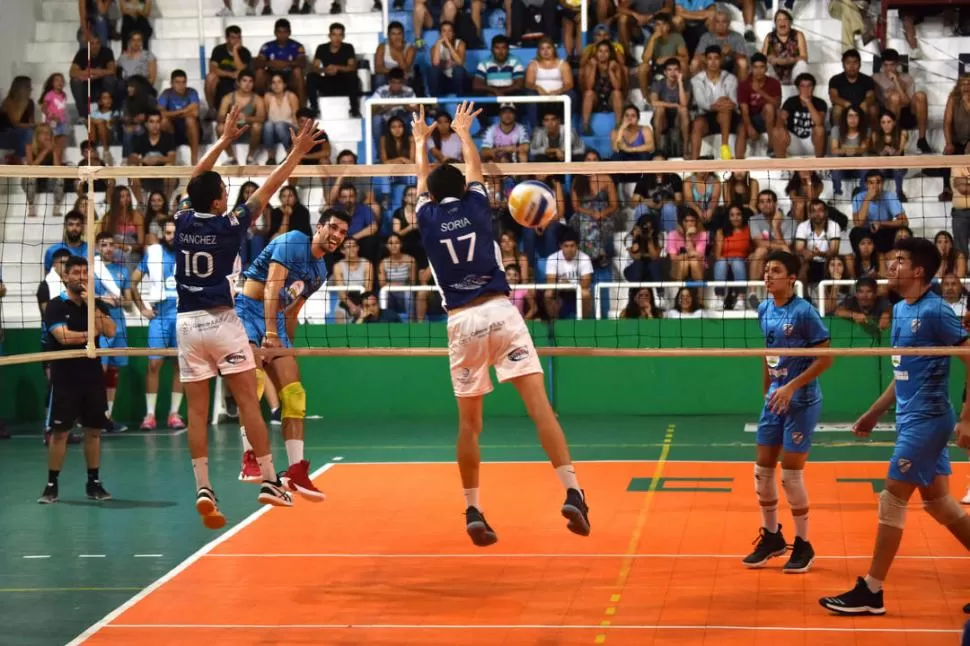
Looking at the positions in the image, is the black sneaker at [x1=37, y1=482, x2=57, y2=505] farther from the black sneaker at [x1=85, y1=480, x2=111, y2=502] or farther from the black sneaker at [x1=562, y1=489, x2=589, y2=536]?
the black sneaker at [x1=562, y1=489, x2=589, y2=536]

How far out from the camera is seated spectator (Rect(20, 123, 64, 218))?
2138 cm

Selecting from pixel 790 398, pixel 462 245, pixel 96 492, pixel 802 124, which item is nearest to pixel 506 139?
pixel 802 124

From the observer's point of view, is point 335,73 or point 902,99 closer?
point 902,99

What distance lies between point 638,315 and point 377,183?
4.56m

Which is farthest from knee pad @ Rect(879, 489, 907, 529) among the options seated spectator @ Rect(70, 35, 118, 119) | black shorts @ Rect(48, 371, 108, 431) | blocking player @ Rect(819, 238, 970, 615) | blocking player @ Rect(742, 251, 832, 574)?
seated spectator @ Rect(70, 35, 118, 119)

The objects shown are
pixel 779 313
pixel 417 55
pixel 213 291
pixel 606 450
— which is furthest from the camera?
pixel 417 55

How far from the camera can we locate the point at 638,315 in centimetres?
1838

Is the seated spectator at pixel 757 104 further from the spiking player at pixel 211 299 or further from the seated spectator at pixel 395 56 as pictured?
the spiking player at pixel 211 299

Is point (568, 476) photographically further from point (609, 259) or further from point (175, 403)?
point (175, 403)

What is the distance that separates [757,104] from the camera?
20.5 meters

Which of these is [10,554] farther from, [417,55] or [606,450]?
[417,55]

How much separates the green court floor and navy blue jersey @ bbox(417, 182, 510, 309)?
335 centimetres

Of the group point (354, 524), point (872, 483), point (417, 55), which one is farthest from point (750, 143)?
point (354, 524)

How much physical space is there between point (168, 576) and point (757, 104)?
1319 centimetres
